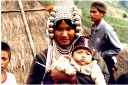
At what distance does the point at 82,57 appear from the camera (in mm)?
4008

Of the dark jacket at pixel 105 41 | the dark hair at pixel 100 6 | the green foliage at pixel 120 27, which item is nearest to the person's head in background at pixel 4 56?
the dark jacket at pixel 105 41

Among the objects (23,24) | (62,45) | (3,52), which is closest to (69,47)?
(62,45)

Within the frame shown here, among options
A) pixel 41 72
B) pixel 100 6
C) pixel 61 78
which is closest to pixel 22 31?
pixel 100 6

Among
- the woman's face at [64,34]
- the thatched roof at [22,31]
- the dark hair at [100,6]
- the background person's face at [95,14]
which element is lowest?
the thatched roof at [22,31]

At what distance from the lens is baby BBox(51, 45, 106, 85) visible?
159 inches

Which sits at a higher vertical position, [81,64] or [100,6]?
[100,6]

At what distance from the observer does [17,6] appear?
7039 millimetres

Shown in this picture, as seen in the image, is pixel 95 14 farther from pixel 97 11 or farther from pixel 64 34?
pixel 64 34

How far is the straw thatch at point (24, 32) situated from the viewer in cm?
625

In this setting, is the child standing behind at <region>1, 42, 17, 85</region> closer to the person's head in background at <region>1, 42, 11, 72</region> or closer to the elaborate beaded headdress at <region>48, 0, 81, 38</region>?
the person's head in background at <region>1, 42, 11, 72</region>

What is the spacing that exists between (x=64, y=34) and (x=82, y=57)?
0.74 ft

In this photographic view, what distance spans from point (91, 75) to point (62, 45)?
328 mm

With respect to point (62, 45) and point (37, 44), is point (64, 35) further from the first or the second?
point (37, 44)

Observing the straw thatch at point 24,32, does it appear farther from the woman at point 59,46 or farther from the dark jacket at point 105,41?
the woman at point 59,46
